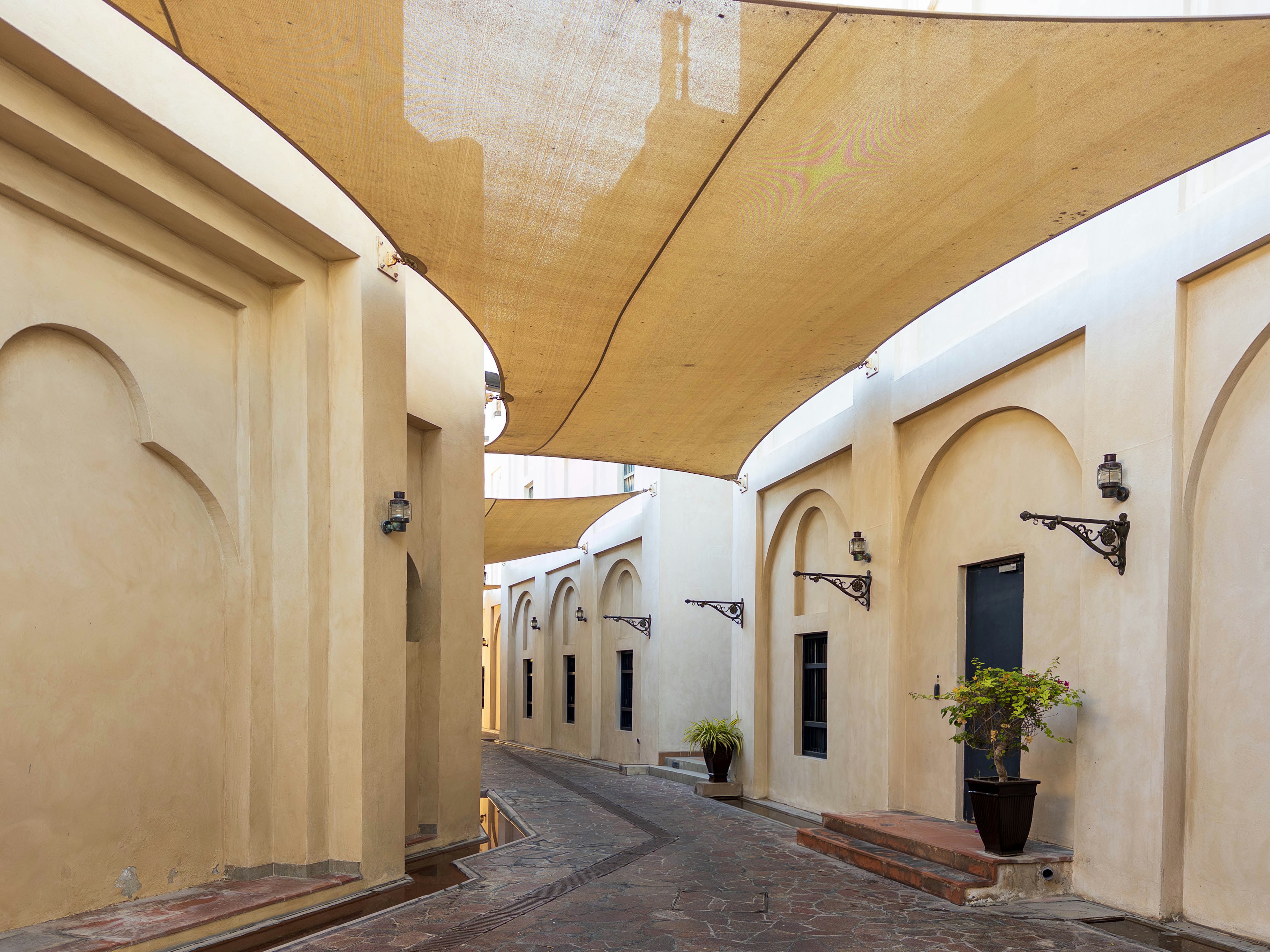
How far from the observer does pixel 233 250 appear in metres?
7.43

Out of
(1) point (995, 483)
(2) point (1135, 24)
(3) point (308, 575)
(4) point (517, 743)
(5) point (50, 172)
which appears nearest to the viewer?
(2) point (1135, 24)

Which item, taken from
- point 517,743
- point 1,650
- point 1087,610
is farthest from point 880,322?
point 517,743

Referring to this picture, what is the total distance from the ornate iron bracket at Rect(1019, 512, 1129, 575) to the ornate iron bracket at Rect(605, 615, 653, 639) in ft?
39.7

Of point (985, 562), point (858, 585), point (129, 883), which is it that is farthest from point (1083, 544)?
point (129, 883)

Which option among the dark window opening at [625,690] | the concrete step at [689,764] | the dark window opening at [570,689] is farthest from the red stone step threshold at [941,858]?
the dark window opening at [570,689]

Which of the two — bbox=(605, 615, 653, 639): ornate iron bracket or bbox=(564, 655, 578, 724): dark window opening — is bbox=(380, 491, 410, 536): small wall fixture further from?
bbox=(564, 655, 578, 724): dark window opening

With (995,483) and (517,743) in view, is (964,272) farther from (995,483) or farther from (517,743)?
(517,743)

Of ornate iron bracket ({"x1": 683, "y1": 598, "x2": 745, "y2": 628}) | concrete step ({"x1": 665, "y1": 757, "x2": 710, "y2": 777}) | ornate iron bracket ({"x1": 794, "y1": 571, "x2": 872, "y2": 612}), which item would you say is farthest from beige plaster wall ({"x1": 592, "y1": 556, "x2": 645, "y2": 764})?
ornate iron bracket ({"x1": 794, "y1": 571, "x2": 872, "y2": 612})

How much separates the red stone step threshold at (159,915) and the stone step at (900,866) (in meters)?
4.25

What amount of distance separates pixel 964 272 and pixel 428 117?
392 centimetres

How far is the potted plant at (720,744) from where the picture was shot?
14.9 metres

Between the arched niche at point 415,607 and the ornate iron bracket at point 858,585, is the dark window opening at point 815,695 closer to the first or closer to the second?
the ornate iron bracket at point 858,585

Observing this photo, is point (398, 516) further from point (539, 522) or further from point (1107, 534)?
point (539, 522)

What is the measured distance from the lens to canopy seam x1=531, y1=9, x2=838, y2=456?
473cm
